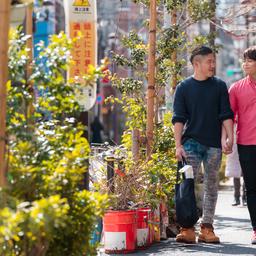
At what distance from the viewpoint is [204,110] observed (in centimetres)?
873

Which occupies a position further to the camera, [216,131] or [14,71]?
[216,131]

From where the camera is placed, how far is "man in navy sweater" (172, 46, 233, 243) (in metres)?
8.70

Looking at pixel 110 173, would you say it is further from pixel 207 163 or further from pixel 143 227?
pixel 207 163

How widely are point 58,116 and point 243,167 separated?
374 centimetres

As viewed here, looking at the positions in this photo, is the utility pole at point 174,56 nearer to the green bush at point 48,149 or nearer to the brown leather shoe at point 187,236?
the brown leather shoe at point 187,236

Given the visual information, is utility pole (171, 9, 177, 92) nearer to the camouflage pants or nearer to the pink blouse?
the pink blouse

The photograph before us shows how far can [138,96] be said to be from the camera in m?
10.4

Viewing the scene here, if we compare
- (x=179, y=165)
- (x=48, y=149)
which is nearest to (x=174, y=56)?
(x=179, y=165)

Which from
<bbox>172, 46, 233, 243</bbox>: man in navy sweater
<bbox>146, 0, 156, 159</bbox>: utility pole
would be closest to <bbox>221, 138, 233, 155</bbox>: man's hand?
<bbox>172, 46, 233, 243</bbox>: man in navy sweater

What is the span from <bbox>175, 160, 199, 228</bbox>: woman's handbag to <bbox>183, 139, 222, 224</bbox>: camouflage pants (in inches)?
5.2

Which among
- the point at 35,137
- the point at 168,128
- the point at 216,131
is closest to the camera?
the point at 35,137

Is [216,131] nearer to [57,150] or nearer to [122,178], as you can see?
[122,178]

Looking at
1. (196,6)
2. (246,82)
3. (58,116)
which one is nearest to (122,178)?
(246,82)

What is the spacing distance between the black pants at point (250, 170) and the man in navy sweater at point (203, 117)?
24 cm
